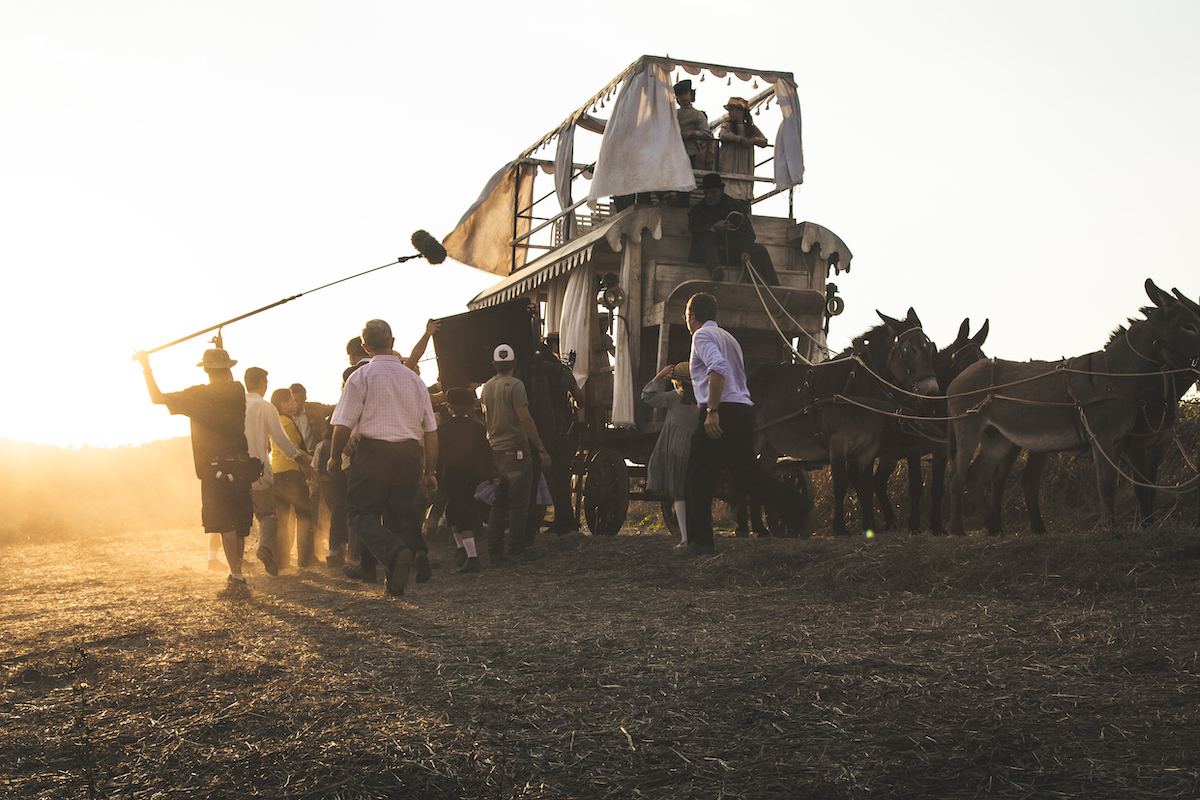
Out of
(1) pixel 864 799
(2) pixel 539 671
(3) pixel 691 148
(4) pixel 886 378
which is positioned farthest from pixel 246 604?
(3) pixel 691 148

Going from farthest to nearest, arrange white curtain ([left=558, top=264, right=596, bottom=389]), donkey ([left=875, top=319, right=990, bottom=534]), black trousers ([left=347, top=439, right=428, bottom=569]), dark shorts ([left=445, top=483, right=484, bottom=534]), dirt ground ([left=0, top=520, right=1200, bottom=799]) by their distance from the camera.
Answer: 1. white curtain ([left=558, top=264, right=596, bottom=389])
2. donkey ([left=875, top=319, right=990, bottom=534])
3. dark shorts ([left=445, top=483, right=484, bottom=534])
4. black trousers ([left=347, top=439, right=428, bottom=569])
5. dirt ground ([left=0, top=520, right=1200, bottom=799])

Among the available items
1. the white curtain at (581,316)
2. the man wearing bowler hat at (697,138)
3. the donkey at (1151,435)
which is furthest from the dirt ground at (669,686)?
the man wearing bowler hat at (697,138)

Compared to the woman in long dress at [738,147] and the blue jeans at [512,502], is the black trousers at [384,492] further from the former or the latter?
the woman in long dress at [738,147]

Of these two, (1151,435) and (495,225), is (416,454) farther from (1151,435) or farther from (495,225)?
(495,225)

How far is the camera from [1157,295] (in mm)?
6961

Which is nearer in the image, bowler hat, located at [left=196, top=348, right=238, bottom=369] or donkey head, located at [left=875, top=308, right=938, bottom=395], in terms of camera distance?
bowler hat, located at [left=196, top=348, right=238, bottom=369]

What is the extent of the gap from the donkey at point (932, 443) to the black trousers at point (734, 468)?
2.09 meters

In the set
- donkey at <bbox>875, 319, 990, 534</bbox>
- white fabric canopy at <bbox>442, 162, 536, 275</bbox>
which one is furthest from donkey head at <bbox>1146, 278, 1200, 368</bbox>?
white fabric canopy at <bbox>442, 162, 536, 275</bbox>

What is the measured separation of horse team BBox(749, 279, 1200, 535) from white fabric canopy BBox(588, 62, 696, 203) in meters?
2.36

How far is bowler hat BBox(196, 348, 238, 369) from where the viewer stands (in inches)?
300

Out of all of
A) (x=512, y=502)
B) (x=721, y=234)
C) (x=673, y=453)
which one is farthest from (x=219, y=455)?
(x=721, y=234)

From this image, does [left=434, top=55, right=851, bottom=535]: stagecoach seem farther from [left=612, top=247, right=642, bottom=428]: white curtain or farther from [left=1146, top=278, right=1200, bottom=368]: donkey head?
[left=1146, top=278, right=1200, bottom=368]: donkey head

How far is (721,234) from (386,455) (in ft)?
17.1

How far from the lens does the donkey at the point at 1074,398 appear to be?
272 inches
